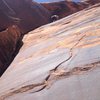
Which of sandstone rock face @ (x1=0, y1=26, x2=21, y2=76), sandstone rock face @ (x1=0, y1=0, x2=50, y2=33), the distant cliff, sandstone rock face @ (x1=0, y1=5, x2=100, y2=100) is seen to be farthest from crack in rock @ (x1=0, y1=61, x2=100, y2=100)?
the distant cliff

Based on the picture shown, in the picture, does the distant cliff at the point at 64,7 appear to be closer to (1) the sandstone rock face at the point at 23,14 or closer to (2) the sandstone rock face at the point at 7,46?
(1) the sandstone rock face at the point at 23,14

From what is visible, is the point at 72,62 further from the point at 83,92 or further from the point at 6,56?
the point at 6,56

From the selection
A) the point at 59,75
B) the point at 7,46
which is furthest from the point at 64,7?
the point at 59,75

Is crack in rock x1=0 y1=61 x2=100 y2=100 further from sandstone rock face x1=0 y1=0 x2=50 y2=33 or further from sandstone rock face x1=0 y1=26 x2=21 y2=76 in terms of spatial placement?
sandstone rock face x1=0 y1=0 x2=50 y2=33

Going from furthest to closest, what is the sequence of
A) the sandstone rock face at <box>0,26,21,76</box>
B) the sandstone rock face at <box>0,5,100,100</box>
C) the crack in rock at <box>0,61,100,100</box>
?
the sandstone rock face at <box>0,26,21,76</box> < the crack in rock at <box>0,61,100,100</box> < the sandstone rock face at <box>0,5,100,100</box>

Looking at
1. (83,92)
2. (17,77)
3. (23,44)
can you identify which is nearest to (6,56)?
(23,44)

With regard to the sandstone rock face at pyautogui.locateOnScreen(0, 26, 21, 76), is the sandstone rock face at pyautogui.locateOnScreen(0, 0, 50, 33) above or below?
below

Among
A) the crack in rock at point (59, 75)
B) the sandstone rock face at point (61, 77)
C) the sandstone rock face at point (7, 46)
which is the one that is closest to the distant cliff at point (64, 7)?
the sandstone rock face at point (7, 46)

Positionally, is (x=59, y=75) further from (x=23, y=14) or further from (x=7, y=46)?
(x=23, y=14)
